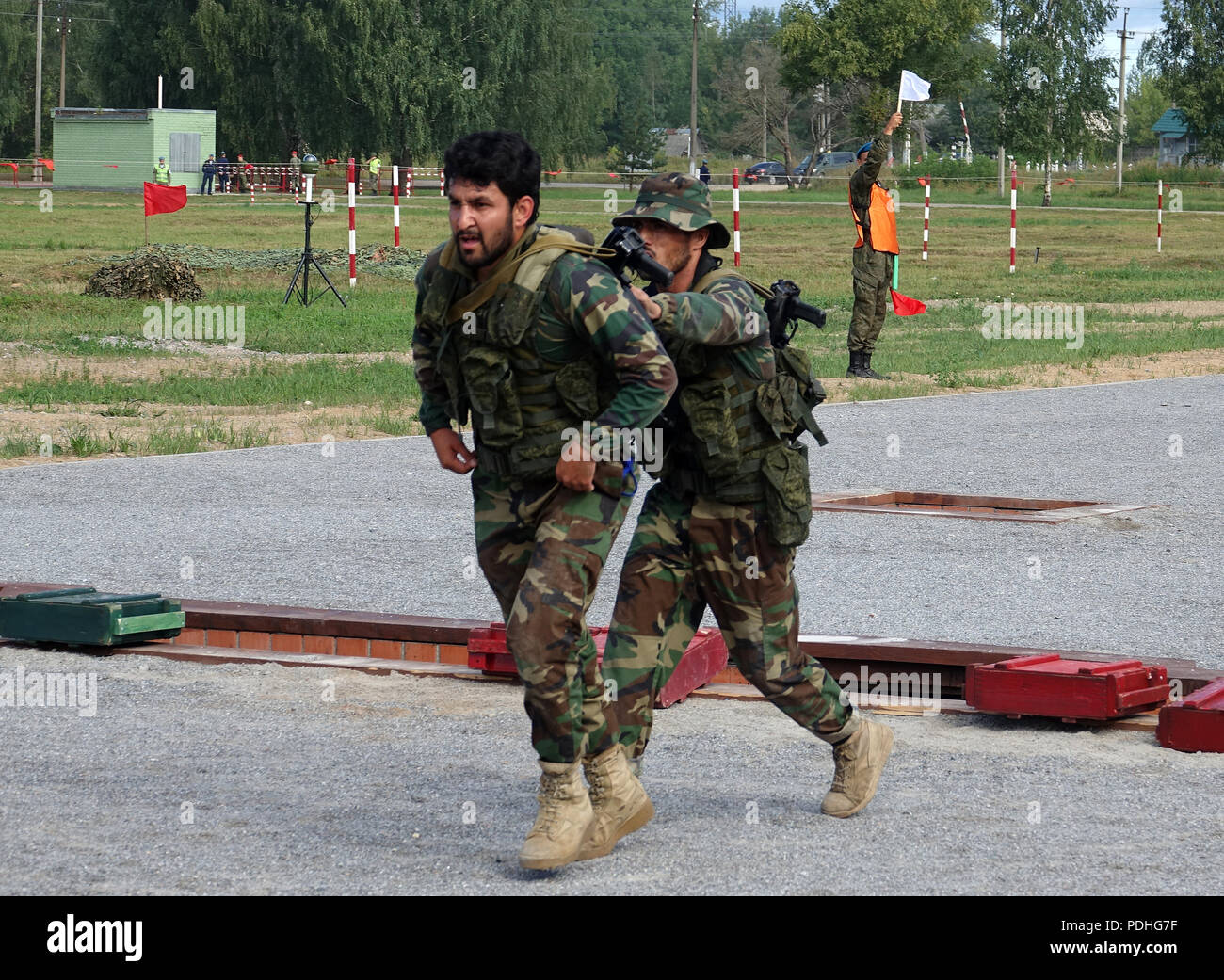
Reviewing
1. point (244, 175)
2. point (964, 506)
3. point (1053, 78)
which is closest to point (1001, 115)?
point (1053, 78)

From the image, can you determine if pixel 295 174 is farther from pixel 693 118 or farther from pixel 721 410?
pixel 721 410

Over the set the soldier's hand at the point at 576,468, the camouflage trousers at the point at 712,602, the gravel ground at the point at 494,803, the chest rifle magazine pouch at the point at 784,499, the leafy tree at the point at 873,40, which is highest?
the leafy tree at the point at 873,40

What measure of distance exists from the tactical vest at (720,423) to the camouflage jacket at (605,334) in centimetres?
34

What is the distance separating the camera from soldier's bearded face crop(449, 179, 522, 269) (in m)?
4.20

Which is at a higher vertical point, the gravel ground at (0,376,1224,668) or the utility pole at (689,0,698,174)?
the utility pole at (689,0,698,174)

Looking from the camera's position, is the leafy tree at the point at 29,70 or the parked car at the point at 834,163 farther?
the parked car at the point at 834,163

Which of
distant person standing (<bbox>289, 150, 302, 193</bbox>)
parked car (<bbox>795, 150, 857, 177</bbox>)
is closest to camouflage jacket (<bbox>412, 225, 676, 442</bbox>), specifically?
Result: distant person standing (<bbox>289, 150, 302, 193</bbox>)

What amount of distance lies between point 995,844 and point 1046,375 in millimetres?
13586

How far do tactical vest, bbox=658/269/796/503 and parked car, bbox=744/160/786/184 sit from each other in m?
76.2

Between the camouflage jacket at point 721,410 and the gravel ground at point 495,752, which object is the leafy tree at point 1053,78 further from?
the camouflage jacket at point 721,410

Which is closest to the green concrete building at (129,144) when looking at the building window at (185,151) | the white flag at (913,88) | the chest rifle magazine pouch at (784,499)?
the building window at (185,151)

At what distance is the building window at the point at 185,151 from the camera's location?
5797 cm

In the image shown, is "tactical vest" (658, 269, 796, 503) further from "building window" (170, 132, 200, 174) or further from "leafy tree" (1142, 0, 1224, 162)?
"leafy tree" (1142, 0, 1224, 162)
